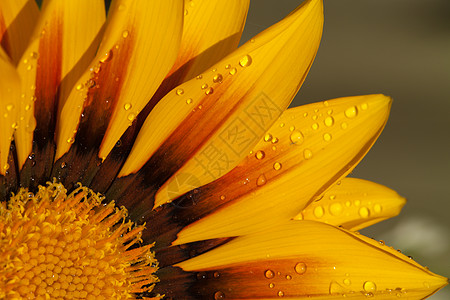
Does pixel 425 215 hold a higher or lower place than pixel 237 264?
higher

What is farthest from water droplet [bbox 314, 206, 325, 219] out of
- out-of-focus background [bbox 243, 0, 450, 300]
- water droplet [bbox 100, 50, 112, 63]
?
out-of-focus background [bbox 243, 0, 450, 300]

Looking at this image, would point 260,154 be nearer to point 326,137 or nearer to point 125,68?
point 326,137

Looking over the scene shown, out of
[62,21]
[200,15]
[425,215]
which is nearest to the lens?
[62,21]

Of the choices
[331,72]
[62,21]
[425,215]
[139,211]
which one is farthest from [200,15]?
[425,215]

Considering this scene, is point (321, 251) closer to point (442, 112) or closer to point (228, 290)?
point (228, 290)

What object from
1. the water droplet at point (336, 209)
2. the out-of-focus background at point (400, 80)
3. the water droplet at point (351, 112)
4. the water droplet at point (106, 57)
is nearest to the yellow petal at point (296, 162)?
the water droplet at point (351, 112)

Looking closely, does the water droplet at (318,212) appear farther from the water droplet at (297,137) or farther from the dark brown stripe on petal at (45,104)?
the dark brown stripe on petal at (45,104)

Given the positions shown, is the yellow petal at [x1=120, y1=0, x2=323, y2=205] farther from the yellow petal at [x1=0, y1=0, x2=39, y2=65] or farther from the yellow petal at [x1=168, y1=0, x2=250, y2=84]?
the yellow petal at [x1=0, y1=0, x2=39, y2=65]
